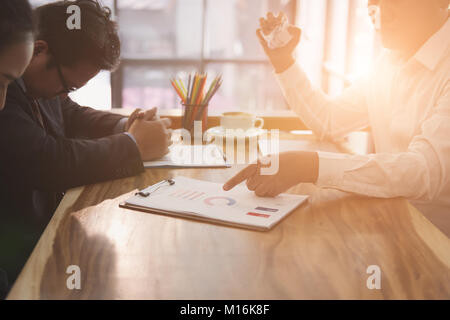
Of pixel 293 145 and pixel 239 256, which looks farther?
pixel 293 145

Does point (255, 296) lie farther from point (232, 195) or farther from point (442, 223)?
point (442, 223)

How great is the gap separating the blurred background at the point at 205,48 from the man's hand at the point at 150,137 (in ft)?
9.72

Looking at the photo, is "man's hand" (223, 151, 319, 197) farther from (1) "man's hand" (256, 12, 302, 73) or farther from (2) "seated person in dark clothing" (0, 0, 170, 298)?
(1) "man's hand" (256, 12, 302, 73)

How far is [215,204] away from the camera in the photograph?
894mm

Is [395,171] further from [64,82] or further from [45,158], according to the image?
[64,82]

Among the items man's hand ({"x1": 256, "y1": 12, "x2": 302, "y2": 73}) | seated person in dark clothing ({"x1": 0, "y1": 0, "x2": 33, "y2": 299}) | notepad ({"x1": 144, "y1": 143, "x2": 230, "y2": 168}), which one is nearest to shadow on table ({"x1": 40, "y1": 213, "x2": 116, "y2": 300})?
seated person in dark clothing ({"x1": 0, "y1": 0, "x2": 33, "y2": 299})

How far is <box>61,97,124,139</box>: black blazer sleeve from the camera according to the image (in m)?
1.54

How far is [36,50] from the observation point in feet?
3.88

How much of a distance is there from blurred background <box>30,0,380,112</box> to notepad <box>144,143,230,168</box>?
9.36 ft

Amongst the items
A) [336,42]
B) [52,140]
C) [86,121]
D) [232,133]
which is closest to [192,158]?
[232,133]

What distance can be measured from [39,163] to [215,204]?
430 mm

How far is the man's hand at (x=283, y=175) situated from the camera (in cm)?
94

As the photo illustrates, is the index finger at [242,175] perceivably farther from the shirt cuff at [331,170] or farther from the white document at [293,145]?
the white document at [293,145]

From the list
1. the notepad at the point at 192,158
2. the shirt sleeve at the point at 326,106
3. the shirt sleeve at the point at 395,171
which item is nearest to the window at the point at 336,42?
the shirt sleeve at the point at 326,106
